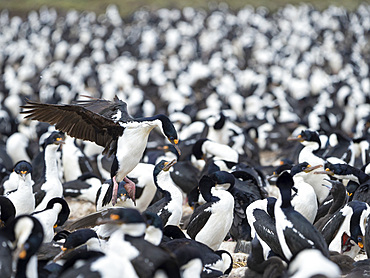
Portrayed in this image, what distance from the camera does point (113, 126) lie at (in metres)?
8.46

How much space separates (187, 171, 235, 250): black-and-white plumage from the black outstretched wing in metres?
1.48

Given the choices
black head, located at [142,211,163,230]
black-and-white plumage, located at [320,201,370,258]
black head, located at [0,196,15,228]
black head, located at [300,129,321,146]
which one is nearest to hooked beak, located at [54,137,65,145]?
black head, located at [0,196,15,228]

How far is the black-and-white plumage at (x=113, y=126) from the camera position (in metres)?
8.18

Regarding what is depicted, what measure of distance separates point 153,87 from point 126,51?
7678mm

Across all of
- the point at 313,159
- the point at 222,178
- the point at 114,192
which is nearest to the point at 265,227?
the point at 222,178

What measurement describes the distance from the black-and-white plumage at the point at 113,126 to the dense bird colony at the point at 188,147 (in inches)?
0.8

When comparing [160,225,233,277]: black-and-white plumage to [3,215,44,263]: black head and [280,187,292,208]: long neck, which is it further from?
[3,215,44,263]: black head

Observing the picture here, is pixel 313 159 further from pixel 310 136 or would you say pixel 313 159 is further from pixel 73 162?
pixel 73 162

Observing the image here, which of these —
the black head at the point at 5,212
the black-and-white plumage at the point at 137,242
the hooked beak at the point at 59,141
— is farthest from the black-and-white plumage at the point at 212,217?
the hooked beak at the point at 59,141

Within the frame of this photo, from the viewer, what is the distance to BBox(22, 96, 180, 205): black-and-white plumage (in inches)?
322

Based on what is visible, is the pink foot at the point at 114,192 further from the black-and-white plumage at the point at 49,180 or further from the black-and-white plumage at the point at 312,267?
the black-and-white plumage at the point at 312,267

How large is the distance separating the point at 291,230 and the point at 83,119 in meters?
3.38

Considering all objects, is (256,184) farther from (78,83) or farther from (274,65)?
(274,65)

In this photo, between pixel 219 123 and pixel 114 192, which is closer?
pixel 114 192
